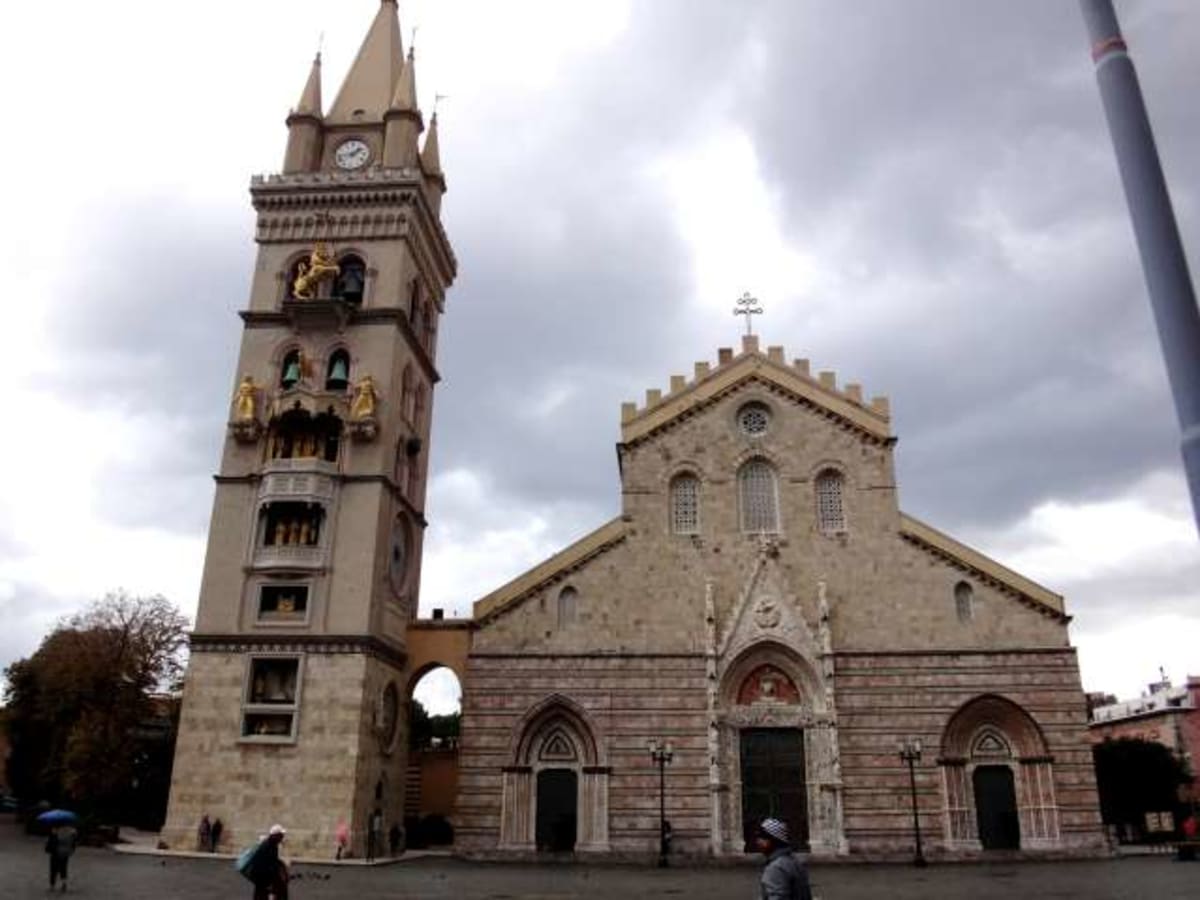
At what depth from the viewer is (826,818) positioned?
32.1 m

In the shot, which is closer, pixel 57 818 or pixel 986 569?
pixel 57 818

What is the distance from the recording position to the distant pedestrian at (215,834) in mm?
29927

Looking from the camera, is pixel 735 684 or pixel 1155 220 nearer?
pixel 1155 220

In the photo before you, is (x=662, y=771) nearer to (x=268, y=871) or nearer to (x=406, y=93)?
(x=268, y=871)

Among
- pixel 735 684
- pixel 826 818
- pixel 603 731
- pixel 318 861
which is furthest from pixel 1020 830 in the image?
pixel 318 861

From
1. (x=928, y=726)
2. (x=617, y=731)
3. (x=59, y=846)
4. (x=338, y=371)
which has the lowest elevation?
(x=59, y=846)

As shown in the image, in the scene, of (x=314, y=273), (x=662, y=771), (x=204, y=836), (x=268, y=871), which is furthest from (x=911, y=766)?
(x=314, y=273)

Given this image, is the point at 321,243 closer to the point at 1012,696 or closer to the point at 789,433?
the point at 789,433

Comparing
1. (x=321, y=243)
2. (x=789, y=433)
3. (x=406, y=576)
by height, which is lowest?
(x=406, y=576)

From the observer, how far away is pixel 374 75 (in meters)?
42.4

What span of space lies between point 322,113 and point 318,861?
30.0 metres

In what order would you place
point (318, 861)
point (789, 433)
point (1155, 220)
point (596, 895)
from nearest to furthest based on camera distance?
1. point (1155, 220)
2. point (596, 895)
3. point (318, 861)
4. point (789, 433)

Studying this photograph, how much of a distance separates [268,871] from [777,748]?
79.7 ft

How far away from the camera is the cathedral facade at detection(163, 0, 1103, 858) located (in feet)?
104
